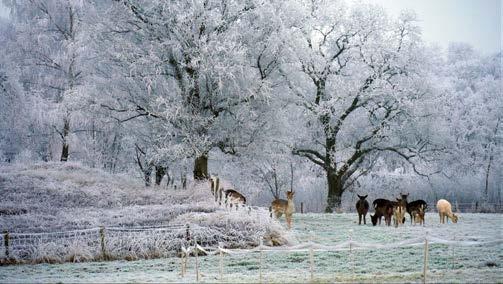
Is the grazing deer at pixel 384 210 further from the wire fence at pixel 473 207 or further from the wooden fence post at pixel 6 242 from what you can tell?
the wooden fence post at pixel 6 242

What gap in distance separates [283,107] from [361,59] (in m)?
6.86

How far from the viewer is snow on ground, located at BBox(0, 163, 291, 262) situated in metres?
19.7

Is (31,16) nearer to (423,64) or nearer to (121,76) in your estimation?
(121,76)

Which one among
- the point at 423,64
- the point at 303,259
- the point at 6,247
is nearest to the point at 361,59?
the point at 423,64

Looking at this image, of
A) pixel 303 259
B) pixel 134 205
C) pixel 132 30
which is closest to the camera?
pixel 303 259

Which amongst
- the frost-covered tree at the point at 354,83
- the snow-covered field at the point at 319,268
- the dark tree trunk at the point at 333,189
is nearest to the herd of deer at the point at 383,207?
the snow-covered field at the point at 319,268

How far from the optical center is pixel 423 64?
38.2 metres

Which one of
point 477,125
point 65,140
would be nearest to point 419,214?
point 65,140

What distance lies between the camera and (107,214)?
2283 centimetres

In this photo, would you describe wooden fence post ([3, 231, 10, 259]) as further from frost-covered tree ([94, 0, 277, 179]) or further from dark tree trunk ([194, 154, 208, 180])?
dark tree trunk ([194, 154, 208, 180])

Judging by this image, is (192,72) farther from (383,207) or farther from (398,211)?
(398,211)

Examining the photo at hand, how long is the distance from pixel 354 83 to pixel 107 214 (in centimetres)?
1989

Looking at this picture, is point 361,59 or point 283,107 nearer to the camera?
point 283,107

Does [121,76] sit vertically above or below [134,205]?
above
